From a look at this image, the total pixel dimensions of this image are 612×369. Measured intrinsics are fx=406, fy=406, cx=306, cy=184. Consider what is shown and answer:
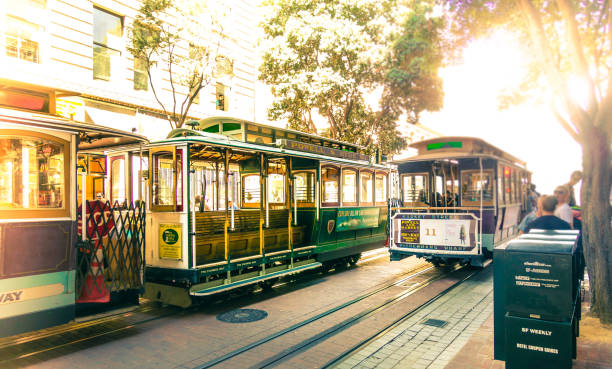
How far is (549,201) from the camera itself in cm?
611

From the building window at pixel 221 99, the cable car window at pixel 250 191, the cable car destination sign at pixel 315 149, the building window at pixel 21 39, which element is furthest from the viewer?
the building window at pixel 221 99

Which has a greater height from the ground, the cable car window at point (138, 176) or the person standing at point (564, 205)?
the cable car window at point (138, 176)

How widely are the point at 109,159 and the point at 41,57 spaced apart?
7.34 metres

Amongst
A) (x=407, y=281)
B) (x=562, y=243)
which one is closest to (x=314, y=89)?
(x=407, y=281)

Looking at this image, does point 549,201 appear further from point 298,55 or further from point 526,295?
point 298,55

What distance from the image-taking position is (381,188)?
13500 mm

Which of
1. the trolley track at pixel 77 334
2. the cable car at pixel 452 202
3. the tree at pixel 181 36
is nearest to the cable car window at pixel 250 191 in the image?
the trolley track at pixel 77 334

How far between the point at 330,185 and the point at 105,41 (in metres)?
10.7

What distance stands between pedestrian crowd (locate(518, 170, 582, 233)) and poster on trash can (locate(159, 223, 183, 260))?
586cm

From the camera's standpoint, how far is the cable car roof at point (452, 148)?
36.2ft

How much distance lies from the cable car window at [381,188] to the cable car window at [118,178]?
25.0 ft

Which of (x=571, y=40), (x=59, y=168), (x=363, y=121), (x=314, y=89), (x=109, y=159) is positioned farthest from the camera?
(x=363, y=121)

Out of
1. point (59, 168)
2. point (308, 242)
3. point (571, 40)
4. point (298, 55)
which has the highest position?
point (298, 55)

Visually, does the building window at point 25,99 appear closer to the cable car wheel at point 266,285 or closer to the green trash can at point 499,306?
the cable car wheel at point 266,285
